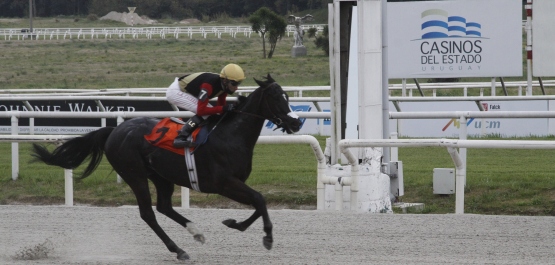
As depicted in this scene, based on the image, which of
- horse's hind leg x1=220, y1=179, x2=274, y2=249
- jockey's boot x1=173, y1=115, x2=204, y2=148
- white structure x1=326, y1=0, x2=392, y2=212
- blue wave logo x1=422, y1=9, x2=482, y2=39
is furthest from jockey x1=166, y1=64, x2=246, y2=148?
blue wave logo x1=422, y1=9, x2=482, y2=39

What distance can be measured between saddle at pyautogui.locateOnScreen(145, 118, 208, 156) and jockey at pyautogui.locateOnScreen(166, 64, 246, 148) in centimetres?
5

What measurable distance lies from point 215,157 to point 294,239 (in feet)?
3.26

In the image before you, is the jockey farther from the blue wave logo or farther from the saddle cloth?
the blue wave logo

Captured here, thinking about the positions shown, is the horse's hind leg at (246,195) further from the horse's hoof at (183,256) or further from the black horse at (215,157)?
the horse's hoof at (183,256)

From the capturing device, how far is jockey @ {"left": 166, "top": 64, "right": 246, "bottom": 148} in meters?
5.75

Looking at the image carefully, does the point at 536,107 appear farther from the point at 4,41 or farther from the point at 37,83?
the point at 4,41

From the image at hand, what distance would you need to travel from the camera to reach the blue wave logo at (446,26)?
46.2ft

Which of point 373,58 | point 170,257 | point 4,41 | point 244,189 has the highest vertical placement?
point 4,41

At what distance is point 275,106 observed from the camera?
5.72 metres

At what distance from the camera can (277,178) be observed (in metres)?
9.52

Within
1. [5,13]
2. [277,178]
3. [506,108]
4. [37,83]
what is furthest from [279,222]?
[5,13]

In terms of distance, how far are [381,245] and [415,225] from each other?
837 millimetres

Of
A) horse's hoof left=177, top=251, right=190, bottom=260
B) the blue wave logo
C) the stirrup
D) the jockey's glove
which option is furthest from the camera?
the blue wave logo

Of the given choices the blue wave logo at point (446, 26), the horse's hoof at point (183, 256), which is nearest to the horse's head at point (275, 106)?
the horse's hoof at point (183, 256)
